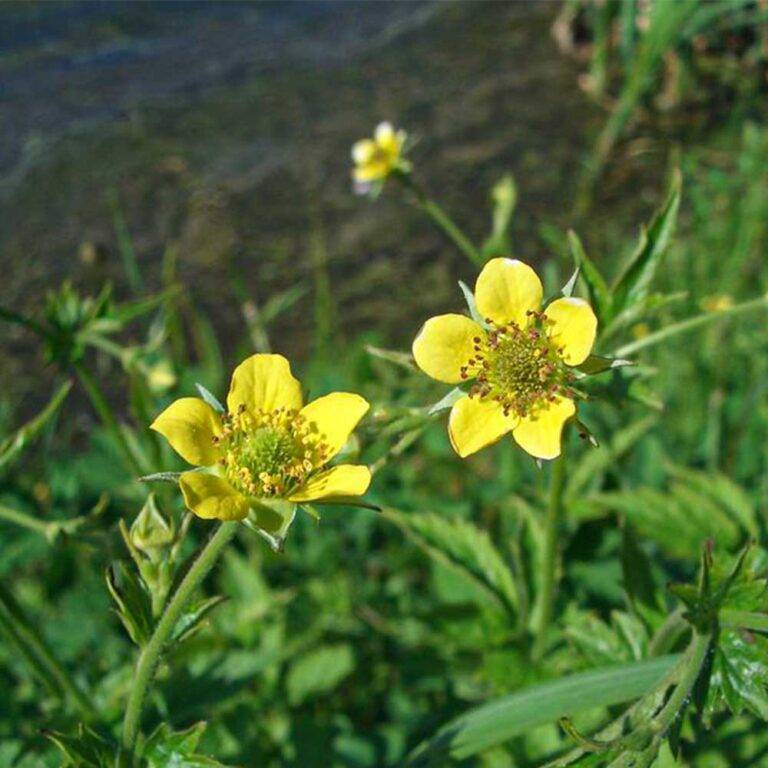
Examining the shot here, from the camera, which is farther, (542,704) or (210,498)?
(542,704)

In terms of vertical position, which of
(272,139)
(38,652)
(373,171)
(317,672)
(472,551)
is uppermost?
(373,171)

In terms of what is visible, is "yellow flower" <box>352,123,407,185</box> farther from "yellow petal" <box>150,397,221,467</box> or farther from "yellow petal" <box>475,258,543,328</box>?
"yellow petal" <box>150,397,221,467</box>

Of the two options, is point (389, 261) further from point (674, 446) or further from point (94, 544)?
point (94, 544)

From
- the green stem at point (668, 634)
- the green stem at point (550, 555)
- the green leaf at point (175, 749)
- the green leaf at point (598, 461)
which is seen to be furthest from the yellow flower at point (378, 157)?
the green leaf at point (175, 749)

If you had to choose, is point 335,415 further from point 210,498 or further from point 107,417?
point 107,417

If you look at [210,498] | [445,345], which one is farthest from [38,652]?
[445,345]

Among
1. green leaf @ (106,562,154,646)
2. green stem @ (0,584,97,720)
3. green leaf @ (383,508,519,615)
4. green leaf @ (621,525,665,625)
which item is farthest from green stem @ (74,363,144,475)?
green leaf @ (621,525,665,625)

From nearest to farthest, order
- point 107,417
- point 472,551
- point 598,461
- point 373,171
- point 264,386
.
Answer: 1. point 264,386
2. point 472,551
3. point 107,417
4. point 598,461
5. point 373,171
